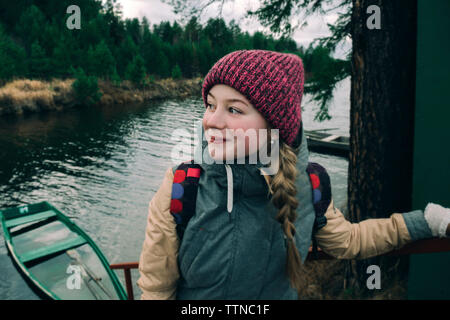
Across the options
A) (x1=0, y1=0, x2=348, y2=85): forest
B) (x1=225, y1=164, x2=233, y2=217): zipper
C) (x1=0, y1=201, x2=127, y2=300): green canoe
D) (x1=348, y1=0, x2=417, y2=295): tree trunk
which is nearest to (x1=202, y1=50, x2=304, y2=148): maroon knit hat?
(x1=225, y1=164, x2=233, y2=217): zipper

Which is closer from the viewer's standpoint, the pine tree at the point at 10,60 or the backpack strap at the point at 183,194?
the backpack strap at the point at 183,194

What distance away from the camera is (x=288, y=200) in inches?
46.5

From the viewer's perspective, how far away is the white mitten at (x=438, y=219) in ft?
4.31

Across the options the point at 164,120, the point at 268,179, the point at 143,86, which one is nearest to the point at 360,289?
the point at 268,179

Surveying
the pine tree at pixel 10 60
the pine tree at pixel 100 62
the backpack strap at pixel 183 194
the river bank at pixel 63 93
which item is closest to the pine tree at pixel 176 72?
the river bank at pixel 63 93

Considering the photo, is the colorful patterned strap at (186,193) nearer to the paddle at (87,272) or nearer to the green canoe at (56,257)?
the green canoe at (56,257)

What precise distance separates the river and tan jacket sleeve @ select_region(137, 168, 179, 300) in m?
0.78

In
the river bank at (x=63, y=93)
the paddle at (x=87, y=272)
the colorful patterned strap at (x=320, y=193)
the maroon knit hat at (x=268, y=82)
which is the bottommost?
the paddle at (x=87, y=272)

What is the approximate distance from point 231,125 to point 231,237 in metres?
0.41

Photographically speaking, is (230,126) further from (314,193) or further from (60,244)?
(60,244)

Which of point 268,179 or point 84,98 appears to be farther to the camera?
point 84,98

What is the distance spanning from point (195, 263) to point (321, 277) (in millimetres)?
3033

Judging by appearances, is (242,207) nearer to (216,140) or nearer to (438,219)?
(216,140)

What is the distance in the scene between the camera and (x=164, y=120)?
2069 centimetres
